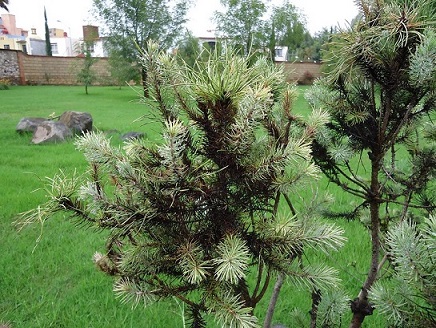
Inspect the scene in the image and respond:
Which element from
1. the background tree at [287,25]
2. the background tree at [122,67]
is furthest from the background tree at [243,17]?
the background tree at [122,67]

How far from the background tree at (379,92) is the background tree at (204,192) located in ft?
1.18

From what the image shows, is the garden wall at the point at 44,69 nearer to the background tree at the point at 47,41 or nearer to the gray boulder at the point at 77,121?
the background tree at the point at 47,41

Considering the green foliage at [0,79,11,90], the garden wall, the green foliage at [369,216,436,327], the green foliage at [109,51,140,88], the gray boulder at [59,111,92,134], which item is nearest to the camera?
the green foliage at [369,216,436,327]

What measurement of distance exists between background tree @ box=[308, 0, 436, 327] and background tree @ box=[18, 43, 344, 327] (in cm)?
36

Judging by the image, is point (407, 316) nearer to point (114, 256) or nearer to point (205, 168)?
point (205, 168)

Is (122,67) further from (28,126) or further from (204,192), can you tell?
(204,192)

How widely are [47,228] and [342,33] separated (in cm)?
449

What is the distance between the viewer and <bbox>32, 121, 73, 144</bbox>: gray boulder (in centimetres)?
952

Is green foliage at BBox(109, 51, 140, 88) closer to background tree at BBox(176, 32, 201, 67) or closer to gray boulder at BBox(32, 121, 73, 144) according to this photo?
gray boulder at BBox(32, 121, 73, 144)

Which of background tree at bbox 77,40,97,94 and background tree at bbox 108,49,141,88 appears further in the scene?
background tree at bbox 77,40,97,94

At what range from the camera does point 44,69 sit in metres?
35.4

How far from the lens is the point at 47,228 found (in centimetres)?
487

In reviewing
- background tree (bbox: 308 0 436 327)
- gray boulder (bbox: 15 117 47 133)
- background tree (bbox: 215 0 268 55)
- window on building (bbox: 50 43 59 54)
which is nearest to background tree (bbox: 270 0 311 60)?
background tree (bbox: 215 0 268 55)

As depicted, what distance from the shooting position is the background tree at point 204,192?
1.10 meters
